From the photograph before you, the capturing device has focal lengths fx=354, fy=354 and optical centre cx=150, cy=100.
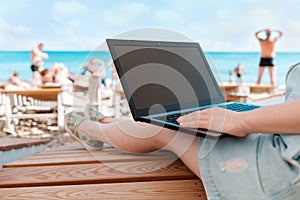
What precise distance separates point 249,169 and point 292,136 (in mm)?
114

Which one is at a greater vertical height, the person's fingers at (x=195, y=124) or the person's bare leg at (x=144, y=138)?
the person's fingers at (x=195, y=124)

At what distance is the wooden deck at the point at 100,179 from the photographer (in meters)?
0.82

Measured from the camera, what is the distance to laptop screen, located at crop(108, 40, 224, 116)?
1021 millimetres

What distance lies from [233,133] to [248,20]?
2144 cm

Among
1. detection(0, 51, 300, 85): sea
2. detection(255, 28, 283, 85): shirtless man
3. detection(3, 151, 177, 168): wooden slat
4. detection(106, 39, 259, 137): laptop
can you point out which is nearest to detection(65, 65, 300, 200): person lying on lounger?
detection(106, 39, 259, 137): laptop

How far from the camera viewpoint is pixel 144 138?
3.55 feet

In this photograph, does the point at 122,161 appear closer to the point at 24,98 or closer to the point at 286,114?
the point at 286,114

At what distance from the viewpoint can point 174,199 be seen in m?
0.80

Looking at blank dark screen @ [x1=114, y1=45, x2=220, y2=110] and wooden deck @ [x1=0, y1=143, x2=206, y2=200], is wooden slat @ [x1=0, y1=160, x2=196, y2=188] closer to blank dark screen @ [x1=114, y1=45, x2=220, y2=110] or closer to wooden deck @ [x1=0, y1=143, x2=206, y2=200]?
wooden deck @ [x1=0, y1=143, x2=206, y2=200]

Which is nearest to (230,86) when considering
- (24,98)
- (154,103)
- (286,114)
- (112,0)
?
(24,98)

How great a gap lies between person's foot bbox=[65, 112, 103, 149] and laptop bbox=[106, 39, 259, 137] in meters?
0.36

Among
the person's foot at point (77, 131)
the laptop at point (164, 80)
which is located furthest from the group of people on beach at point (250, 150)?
the person's foot at point (77, 131)

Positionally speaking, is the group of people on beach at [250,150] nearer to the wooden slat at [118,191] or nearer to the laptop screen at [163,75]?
the wooden slat at [118,191]

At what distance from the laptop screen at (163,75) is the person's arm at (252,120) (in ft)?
0.73
